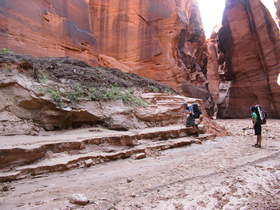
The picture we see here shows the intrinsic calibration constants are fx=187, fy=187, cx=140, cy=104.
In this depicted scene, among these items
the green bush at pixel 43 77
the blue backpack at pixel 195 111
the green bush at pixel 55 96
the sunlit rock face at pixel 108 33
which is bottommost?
the blue backpack at pixel 195 111

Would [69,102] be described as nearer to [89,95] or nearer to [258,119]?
[89,95]

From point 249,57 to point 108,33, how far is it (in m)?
14.8

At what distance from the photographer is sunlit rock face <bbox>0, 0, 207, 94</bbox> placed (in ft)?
28.6

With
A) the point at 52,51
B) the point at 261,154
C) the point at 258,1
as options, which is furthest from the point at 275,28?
the point at 52,51

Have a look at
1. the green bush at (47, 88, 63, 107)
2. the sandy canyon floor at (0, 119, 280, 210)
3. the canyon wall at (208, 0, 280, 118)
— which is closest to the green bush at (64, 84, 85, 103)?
the green bush at (47, 88, 63, 107)

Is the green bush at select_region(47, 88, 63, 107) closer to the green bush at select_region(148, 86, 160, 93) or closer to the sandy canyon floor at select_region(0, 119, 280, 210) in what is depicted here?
the sandy canyon floor at select_region(0, 119, 280, 210)

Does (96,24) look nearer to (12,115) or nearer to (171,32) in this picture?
(171,32)

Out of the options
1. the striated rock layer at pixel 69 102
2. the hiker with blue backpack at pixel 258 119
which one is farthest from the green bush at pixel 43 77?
the hiker with blue backpack at pixel 258 119

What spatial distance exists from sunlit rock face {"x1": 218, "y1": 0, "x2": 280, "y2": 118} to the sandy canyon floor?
647 inches

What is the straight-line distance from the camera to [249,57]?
1966 centimetres

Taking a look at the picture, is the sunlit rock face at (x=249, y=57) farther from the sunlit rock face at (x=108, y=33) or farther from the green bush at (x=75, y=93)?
the green bush at (x=75, y=93)

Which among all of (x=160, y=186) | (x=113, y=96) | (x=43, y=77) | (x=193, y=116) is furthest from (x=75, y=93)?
(x=193, y=116)

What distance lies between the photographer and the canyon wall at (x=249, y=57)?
17375 millimetres

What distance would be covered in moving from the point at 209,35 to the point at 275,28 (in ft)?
69.3
